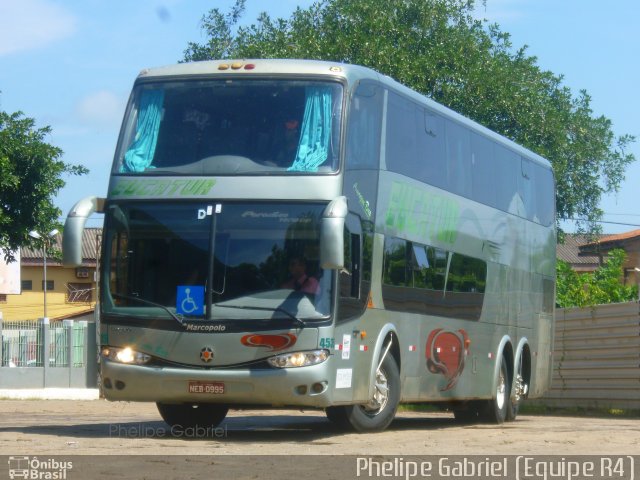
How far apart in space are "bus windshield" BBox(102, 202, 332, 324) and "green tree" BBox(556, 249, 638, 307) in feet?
58.6

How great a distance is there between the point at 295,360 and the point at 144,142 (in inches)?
116

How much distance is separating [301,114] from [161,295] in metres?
2.44

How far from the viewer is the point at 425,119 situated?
16719mm

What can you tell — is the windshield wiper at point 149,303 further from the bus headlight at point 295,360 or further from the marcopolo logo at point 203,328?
the bus headlight at point 295,360

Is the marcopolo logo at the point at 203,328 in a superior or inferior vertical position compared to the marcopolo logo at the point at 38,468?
superior

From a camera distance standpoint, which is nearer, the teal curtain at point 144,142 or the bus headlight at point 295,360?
the bus headlight at point 295,360

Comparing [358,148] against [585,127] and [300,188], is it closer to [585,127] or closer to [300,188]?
[300,188]

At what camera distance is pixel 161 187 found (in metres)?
14.0

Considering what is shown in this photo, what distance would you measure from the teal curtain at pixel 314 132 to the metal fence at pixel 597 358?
1120cm

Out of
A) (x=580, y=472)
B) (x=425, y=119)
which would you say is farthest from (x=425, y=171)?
(x=580, y=472)

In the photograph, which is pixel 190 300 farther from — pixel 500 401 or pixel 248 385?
pixel 500 401

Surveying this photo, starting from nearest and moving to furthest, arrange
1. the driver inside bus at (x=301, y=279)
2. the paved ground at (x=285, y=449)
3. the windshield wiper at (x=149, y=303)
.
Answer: the paved ground at (x=285, y=449)
the driver inside bus at (x=301, y=279)
the windshield wiper at (x=149, y=303)

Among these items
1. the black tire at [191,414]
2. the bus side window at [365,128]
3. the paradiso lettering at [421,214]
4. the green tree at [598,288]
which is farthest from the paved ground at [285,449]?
the green tree at [598,288]

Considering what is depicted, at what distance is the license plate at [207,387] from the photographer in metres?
13.5
